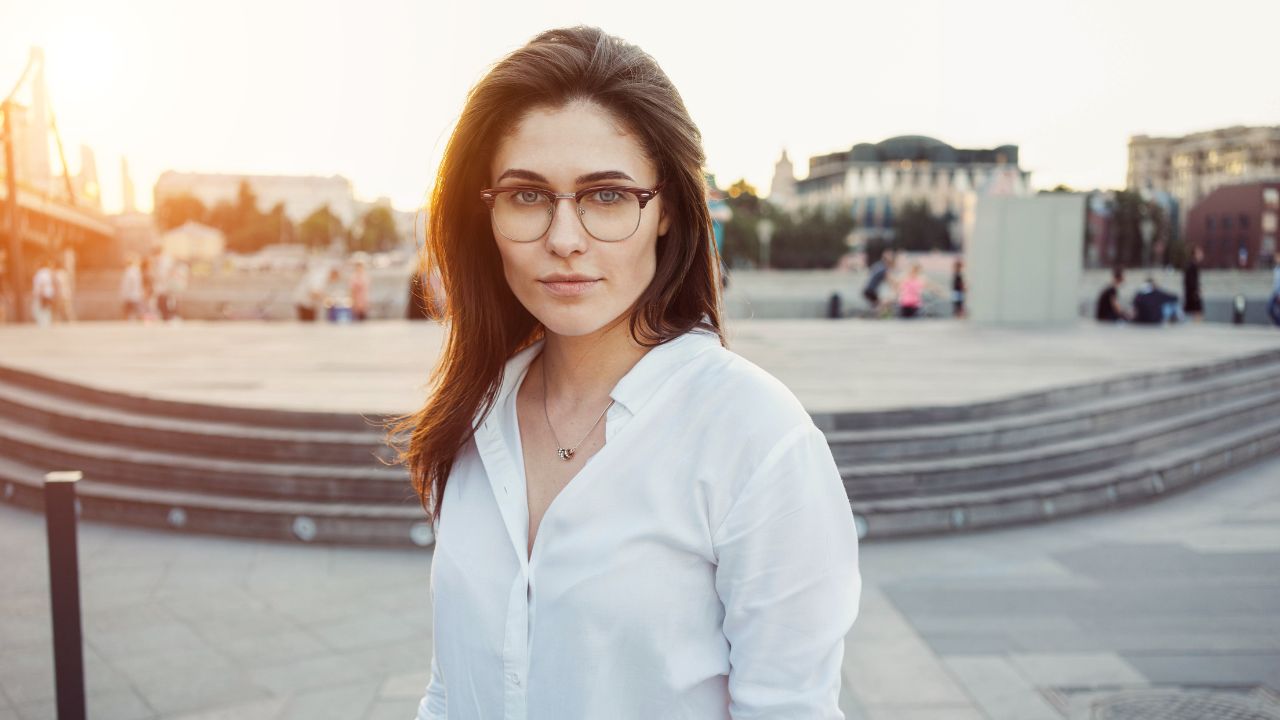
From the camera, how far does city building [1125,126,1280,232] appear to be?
93125mm

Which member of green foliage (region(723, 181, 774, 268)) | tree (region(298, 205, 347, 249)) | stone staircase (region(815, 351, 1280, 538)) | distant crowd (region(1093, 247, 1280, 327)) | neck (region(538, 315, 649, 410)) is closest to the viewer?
neck (region(538, 315, 649, 410))

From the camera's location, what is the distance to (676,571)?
52.7 inches

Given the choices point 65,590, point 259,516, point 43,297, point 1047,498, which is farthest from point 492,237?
point 43,297

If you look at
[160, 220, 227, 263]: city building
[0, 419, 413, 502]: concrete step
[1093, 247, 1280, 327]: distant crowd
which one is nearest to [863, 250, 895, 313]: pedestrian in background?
[1093, 247, 1280, 327]: distant crowd

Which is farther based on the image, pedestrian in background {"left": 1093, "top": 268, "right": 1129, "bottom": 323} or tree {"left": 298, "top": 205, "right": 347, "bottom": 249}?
tree {"left": 298, "top": 205, "right": 347, "bottom": 249}

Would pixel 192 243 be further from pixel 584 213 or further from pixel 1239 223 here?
pixel 1239 223

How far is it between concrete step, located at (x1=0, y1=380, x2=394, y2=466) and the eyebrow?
190 inches

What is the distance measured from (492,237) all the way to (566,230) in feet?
1.24

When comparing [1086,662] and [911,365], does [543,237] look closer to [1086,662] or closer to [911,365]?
[1086,662]

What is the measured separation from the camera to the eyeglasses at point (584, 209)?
1.41 meters

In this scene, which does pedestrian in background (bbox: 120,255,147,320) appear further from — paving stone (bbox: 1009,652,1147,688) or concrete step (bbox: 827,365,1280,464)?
paving stone (bbox: 1009,652,1147,688)

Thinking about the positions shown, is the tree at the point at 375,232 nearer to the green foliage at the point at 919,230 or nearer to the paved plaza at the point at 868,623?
the green foliage at the point at 919,230

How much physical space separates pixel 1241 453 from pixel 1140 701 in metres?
5.81

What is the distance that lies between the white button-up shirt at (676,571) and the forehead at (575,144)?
30cm
